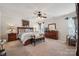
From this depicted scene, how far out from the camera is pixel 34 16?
195cm

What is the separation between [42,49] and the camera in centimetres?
196

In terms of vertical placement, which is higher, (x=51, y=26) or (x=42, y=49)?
(x=51, y=26)

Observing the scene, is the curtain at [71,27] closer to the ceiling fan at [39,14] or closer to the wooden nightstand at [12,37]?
the ceiling fan at [39,14]

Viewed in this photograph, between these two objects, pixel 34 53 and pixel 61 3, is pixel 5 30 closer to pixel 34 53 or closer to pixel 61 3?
pixel 34 53

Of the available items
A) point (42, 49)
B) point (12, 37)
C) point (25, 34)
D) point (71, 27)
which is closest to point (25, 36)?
point (25, 34)

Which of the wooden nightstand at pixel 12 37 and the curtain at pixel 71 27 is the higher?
the curtain at pixel 71 27

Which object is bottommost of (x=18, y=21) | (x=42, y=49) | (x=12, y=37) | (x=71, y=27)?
(x=42, y=49)

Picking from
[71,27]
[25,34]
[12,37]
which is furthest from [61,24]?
[12,37]

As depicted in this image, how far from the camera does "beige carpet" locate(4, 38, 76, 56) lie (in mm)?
1938

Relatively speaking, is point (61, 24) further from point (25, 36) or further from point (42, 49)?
point (25, 36)

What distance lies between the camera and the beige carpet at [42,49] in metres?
1.94

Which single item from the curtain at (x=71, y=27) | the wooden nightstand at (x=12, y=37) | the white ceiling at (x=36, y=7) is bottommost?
the wooden nightstand at (x=12, y=37)

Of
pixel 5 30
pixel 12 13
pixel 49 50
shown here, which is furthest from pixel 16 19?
pixel 49 50

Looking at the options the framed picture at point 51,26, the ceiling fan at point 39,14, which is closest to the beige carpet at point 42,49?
the framed picture at point 51,26
